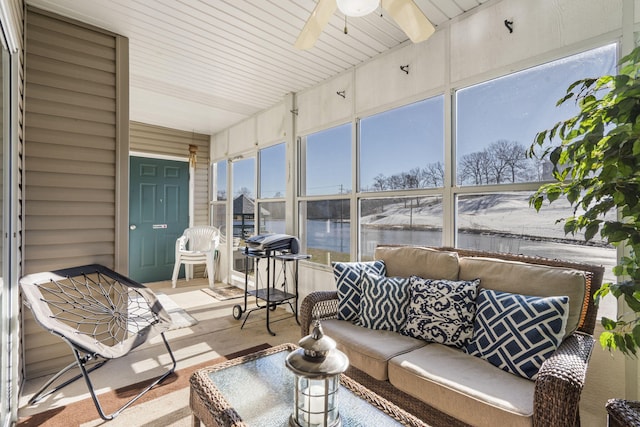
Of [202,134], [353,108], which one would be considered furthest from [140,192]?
[353,108]

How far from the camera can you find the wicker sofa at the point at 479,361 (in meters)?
1.19

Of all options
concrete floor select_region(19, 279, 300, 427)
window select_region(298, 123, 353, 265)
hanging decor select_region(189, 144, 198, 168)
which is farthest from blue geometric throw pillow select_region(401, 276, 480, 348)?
hanging decor select_region(189, 144, 198, 168)

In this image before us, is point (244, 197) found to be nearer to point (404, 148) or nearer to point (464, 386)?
point (404, 148)

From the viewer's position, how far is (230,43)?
8.83 feet

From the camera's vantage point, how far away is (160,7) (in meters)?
2.22

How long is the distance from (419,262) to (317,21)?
165cm

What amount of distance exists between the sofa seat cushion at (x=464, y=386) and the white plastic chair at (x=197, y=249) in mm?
3995

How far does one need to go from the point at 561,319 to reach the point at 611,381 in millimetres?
636

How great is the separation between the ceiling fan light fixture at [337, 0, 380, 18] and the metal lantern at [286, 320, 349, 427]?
146 centimetres

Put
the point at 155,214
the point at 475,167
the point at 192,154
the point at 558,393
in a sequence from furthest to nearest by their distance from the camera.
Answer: the point at 192,154 → the point at 155,214 → the point at 475,167 → the point at 558,393

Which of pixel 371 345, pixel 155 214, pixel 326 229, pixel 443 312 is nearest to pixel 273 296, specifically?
pixel 326 229

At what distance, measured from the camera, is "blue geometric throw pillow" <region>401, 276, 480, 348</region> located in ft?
5.74

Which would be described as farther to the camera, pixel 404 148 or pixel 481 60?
pixel 404 148

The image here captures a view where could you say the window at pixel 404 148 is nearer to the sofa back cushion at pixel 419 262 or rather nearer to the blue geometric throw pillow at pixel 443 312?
the sofa back cushion at pixel 419 262
